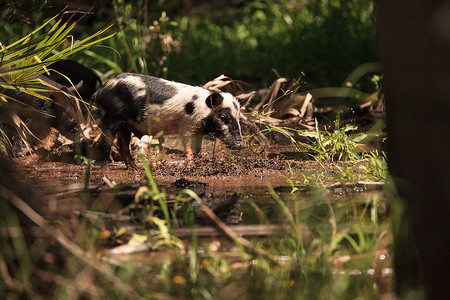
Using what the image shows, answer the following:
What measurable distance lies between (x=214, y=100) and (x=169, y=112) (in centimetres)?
46

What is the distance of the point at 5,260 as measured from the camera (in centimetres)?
220

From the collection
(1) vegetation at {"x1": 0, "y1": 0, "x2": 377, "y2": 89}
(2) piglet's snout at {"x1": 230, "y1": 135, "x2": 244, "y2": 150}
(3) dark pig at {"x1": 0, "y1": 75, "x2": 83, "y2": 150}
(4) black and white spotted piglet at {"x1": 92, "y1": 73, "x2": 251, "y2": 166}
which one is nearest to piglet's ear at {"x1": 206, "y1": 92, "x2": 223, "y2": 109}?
(4) black and white spotted piglet at {"x1": 92, "y1": 73, "x2": 251, "y2": 166}

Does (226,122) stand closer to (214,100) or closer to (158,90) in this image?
(214,100)

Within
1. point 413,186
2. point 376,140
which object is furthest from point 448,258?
→ point 376,140

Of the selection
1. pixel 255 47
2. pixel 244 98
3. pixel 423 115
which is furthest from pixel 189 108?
pixel 255 47

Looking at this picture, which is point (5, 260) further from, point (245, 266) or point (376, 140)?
point (376, 140)

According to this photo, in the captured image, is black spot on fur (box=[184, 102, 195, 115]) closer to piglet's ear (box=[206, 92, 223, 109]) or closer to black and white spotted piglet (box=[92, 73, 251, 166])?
black and white spotted piglet (box=[92, 73, 251, 166])

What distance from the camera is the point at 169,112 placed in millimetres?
5824

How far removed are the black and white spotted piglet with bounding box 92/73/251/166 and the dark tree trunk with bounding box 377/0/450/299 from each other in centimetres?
367

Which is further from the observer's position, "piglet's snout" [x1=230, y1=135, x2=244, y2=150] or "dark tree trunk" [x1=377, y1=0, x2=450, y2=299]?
"piglet's snout" [x1=230, y1=135, x2=244, y2=150]

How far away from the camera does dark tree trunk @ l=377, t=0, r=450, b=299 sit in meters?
1.96

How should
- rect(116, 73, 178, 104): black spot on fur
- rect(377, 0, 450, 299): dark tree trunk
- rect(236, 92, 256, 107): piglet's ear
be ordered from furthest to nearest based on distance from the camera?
rect(236, 92, 256, 107): piglet's ear < rect(116, 73, 178, 104): black spot on fur < rect(377, 0, 450, 299): dark tree trunk

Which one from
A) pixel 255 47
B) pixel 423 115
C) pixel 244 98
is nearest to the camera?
pixel 423 115

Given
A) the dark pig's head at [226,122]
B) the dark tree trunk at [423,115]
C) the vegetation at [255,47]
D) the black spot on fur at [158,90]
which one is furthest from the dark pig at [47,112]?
the dark tree trunk at [423,115]
